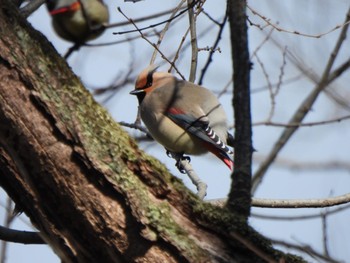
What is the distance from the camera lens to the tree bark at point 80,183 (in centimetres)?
244

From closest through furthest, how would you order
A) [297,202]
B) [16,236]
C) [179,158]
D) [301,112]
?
[16,236] < [297,202] < [179,158] < [301,112]

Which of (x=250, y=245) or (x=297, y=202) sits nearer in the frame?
(x=250, y=245)

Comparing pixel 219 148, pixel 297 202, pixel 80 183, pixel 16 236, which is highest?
pixel 219 148

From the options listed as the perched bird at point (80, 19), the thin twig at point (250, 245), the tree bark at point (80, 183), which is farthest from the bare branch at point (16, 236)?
the perched bird at point (80, 19)

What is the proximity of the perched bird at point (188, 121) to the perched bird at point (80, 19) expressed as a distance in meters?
1.93

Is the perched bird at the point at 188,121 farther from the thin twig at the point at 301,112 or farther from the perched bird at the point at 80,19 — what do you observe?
the perched bird at the point at 80,19

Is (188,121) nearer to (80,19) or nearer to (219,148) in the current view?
(219,148)

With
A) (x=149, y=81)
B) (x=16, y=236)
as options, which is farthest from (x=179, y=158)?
(x=16, y=236)

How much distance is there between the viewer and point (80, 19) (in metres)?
6.91

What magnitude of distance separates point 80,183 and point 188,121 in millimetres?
2429

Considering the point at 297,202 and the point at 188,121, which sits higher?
the point at 188,121

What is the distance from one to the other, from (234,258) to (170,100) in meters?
2.56

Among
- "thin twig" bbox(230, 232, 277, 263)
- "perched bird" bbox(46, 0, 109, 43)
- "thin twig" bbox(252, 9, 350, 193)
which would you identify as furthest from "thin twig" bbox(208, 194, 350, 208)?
"perched bird" bbox(46, 0, 109, 43)

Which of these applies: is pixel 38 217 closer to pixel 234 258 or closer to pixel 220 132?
pixel 234 258
